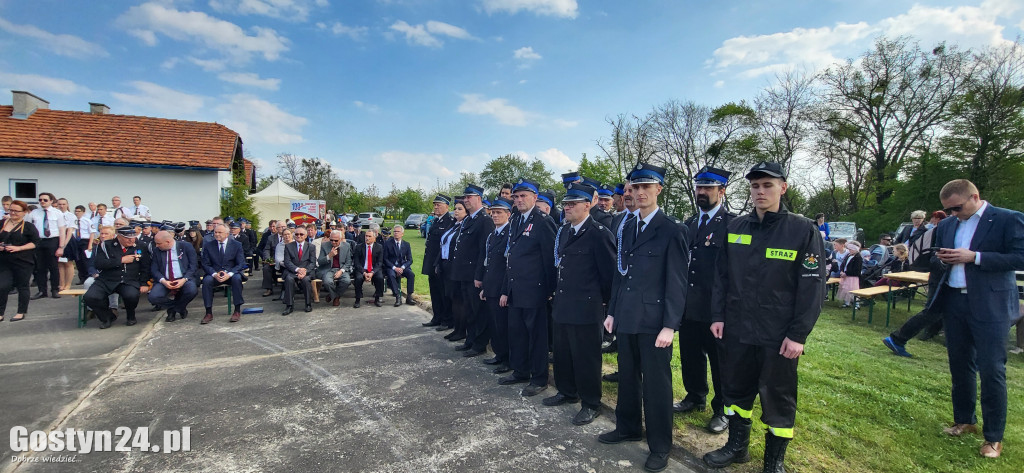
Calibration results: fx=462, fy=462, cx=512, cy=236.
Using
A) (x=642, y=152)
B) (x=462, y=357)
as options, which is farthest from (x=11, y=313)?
(x=642, y=152)

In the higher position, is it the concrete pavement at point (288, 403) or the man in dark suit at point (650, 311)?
the man in dark suit at point (650, 311)

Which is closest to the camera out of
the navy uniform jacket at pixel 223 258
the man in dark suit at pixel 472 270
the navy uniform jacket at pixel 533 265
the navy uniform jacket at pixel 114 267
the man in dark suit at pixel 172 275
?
the navy uniform jacket at pixel 533 265

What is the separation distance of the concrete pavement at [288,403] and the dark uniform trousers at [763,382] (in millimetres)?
807

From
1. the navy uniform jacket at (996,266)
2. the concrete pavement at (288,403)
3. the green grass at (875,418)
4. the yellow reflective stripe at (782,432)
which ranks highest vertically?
the navy uniform jacket at (996,266)

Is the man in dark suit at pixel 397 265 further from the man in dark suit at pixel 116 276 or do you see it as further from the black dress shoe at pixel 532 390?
the black dress shoe at pixel 532 390

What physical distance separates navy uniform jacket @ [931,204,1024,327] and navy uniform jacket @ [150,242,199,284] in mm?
10122

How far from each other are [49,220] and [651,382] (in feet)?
41.2

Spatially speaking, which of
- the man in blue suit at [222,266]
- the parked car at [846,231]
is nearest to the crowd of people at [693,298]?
the man in blue suit at [222,266]

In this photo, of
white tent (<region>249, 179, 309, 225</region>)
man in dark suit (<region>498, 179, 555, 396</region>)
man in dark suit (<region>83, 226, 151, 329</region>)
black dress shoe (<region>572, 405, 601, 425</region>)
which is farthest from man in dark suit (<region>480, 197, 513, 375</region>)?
white tent (<region>249, 179, 309, 225</region>)

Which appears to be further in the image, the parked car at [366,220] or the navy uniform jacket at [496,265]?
the parked car at [366,220]

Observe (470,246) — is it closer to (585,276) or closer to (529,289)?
(529,289)

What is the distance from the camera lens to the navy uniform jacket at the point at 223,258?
27.4ft

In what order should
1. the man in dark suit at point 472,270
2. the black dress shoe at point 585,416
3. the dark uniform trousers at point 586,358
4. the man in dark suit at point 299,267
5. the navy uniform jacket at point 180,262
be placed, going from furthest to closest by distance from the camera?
the man in dark suit at point 299,267
the navy uniform jacket at point 180,262
the man in dark suit at point 472,270
the dark uniform trousers at point 586,358
the black dress shoe at point 585,416

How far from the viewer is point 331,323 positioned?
770 centimetres
